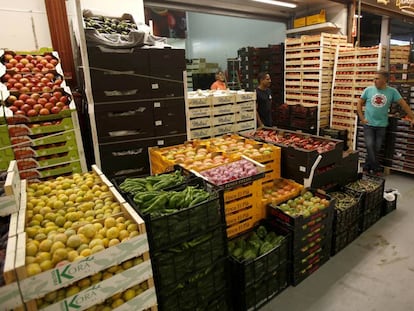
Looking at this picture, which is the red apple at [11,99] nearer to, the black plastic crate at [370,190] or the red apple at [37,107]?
the red apple at [37,107]

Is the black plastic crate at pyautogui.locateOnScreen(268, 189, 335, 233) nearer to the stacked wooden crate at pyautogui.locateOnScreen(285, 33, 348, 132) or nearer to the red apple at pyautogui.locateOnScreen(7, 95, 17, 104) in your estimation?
the red apple at pyautogui.locateOnScreen(7, 95, 17, 104)

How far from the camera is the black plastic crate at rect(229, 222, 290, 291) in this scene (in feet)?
7.54

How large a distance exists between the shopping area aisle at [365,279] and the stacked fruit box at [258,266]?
0.40ft

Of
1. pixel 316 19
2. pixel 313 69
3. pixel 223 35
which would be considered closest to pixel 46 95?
pixel 313 69

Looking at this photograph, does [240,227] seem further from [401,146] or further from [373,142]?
[401,146]

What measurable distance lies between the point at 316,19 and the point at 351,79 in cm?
208

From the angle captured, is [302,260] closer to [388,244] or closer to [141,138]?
[388,244]

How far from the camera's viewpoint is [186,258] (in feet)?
6.39

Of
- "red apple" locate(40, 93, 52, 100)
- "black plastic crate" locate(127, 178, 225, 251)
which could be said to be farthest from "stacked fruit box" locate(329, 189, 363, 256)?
"red apple" locate(40, 93, 52, 100)

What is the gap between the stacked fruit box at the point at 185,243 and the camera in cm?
183

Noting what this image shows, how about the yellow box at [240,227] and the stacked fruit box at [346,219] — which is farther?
the stacked fruit box at [346,219]

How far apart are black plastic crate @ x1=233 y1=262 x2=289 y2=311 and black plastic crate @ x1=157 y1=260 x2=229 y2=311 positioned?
21 centimetres

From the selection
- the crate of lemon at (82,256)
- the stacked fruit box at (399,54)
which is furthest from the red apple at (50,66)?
the stacked fruit box at (399,54)

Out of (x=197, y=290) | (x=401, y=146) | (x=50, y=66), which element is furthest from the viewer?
(x=401, y=146)
